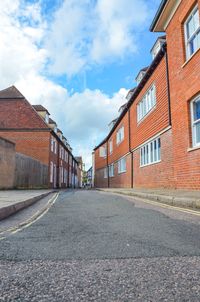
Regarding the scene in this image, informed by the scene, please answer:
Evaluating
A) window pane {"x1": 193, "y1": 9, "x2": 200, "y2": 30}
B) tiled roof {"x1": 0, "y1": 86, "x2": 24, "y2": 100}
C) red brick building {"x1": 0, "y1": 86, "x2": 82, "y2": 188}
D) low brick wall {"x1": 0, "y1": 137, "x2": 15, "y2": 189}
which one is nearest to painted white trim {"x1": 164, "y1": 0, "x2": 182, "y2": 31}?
window pane {"x1": 193, "y1": 9, "x2": 200, "y2": 30}

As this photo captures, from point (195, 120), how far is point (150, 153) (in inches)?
254

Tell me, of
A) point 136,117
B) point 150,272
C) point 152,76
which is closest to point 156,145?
point 152,76

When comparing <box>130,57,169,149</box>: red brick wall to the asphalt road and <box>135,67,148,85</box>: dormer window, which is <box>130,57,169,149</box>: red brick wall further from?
the asphalt road

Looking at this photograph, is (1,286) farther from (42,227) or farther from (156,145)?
(156,145)

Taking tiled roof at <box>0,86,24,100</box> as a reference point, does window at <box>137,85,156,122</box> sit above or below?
below

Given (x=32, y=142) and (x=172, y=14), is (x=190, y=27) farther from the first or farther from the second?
(x=32, y=142)

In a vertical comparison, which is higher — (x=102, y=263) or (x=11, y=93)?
(x=11, y=93)

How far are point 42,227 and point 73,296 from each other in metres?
3.13

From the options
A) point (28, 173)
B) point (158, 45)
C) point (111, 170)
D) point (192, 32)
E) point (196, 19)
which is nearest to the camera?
point (196, 19)

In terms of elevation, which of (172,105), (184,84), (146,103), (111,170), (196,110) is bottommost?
(111,170)

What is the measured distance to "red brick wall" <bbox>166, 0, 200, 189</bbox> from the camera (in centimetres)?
1029

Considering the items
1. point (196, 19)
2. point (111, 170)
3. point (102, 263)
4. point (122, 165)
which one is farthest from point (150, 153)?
point (111, 170)

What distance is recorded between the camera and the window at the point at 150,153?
1537 centimetres

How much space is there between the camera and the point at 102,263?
3.06m
